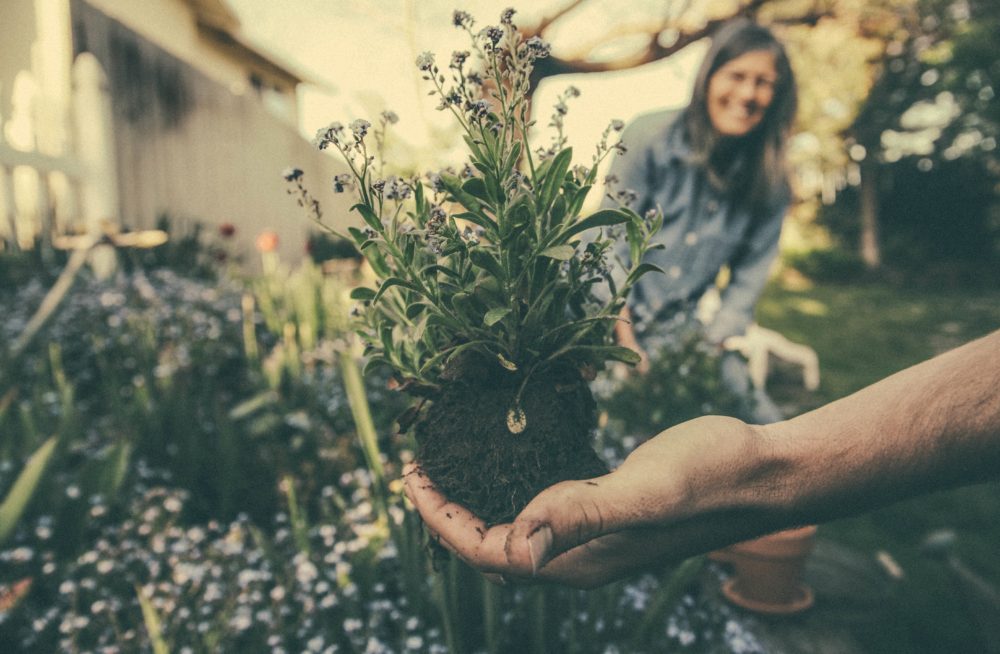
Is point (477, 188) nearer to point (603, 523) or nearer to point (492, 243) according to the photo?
point (492, 243)

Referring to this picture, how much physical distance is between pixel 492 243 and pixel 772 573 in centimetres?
161

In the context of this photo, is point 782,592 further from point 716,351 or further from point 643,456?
point 643,456

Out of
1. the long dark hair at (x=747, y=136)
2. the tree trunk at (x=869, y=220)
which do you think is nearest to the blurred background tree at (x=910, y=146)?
the tree trunk at (x=869, y=220)

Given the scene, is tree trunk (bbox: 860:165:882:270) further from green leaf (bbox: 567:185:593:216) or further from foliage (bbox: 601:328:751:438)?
green leaf (bbox: 567:185:593:216)

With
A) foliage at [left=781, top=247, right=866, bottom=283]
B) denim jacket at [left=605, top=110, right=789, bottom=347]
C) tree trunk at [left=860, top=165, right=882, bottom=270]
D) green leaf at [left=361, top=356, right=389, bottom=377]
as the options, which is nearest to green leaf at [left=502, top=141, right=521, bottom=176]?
green leaf at [left=361, top=356, right=389, bottom=377]

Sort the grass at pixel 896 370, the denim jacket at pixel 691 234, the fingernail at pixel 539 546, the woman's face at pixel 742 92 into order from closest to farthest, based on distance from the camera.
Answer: the fingernail at pixel 539 546 → the grass at pixel 896 370 → the woman's face at pixel 742 92 → the denim jacket at pixel 691 234

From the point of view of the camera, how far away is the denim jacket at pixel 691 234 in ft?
8.80

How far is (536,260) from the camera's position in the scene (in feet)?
3.19

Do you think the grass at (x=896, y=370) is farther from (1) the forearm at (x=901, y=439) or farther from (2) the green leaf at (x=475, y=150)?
(2) the green leaf at (x=475, y=150)

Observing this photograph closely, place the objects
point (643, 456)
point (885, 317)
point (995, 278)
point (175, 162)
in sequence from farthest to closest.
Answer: point (995, 278) < point (885, 317) < point (175, 162) < point (643, 456)

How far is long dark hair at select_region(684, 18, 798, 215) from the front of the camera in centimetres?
253

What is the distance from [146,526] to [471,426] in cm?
144

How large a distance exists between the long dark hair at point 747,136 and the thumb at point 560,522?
2.16m

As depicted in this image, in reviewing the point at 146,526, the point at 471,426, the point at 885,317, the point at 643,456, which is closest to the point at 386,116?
the point at 471,426
